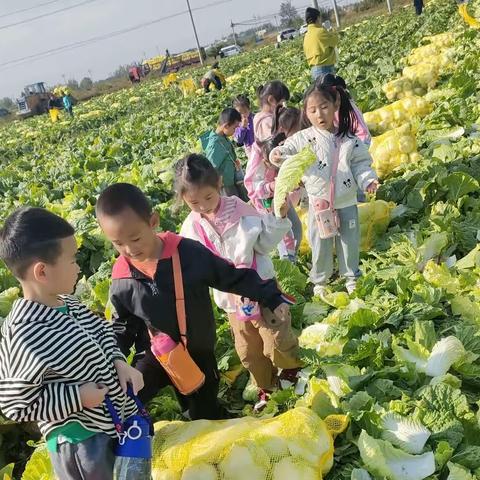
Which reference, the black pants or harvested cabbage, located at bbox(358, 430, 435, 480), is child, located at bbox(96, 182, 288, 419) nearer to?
the black pants

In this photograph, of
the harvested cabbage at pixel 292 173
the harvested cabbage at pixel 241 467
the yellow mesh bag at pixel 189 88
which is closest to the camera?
the harvested cabbage at pixel 241 467

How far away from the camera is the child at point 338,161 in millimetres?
3963

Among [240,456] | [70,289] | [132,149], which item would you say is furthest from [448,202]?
[132,149]

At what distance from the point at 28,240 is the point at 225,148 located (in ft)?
14.7

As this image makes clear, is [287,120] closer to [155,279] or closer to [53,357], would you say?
[155,279]

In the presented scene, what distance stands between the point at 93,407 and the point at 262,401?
4.94 ft

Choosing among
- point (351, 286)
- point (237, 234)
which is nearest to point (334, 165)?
point (351, 286)

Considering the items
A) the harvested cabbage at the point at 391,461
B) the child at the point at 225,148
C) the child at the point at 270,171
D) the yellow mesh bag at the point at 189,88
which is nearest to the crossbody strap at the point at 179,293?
the harvested cabbage at the point at 391,461

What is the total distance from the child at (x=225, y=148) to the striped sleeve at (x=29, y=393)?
4.37 meters

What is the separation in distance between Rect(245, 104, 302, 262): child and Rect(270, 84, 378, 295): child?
0.53 metres

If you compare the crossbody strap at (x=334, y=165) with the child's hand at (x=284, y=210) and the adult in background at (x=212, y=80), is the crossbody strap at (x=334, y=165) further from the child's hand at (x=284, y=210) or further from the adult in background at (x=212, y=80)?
the adult in background at (x=212, y=80)

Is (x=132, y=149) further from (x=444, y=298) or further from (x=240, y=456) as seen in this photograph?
(x=240, y=456)

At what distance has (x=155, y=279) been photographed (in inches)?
104

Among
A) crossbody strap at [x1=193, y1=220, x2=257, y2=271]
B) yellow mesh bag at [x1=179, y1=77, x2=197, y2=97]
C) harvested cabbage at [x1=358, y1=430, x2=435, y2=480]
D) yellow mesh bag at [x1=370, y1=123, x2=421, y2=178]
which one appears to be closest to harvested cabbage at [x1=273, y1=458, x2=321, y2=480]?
harvested cabbage at [x1=358, y1=430, x2=435, y2=480]
